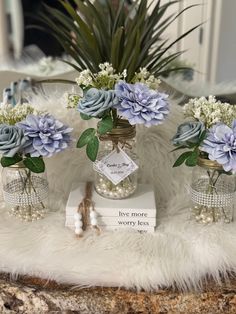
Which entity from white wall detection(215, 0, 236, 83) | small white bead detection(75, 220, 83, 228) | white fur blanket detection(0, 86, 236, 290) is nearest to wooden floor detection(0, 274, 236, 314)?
white fur blanket detection(0, 86, 236, 290)

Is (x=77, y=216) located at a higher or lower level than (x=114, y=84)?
lower

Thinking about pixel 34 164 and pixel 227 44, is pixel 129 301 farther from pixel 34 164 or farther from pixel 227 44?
pixel 227 44

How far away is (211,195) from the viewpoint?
31.8 inches

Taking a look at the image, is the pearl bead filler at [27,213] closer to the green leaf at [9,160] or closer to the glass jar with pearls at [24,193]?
→ the glass jar with pearls at [24,193]

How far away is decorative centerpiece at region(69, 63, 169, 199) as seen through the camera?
71cm

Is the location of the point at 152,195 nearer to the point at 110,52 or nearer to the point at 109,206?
the point at 109,206

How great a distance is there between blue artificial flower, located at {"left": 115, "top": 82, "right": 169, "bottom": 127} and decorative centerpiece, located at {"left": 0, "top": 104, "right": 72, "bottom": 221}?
0.41 feet

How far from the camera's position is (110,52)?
831 mm

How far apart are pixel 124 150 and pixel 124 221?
0.13 metres

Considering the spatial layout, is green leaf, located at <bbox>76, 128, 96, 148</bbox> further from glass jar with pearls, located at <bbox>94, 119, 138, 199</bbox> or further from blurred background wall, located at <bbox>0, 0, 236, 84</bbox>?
blurred background wall, located at <bbox>0, 0, 236, 84</bbox>

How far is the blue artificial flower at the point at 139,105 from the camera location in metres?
0.71

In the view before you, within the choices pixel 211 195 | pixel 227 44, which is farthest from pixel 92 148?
pixel 227 44

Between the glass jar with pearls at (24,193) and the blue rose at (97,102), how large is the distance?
0.64 feet

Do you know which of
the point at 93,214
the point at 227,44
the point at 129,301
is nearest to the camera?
the point at 129,301
